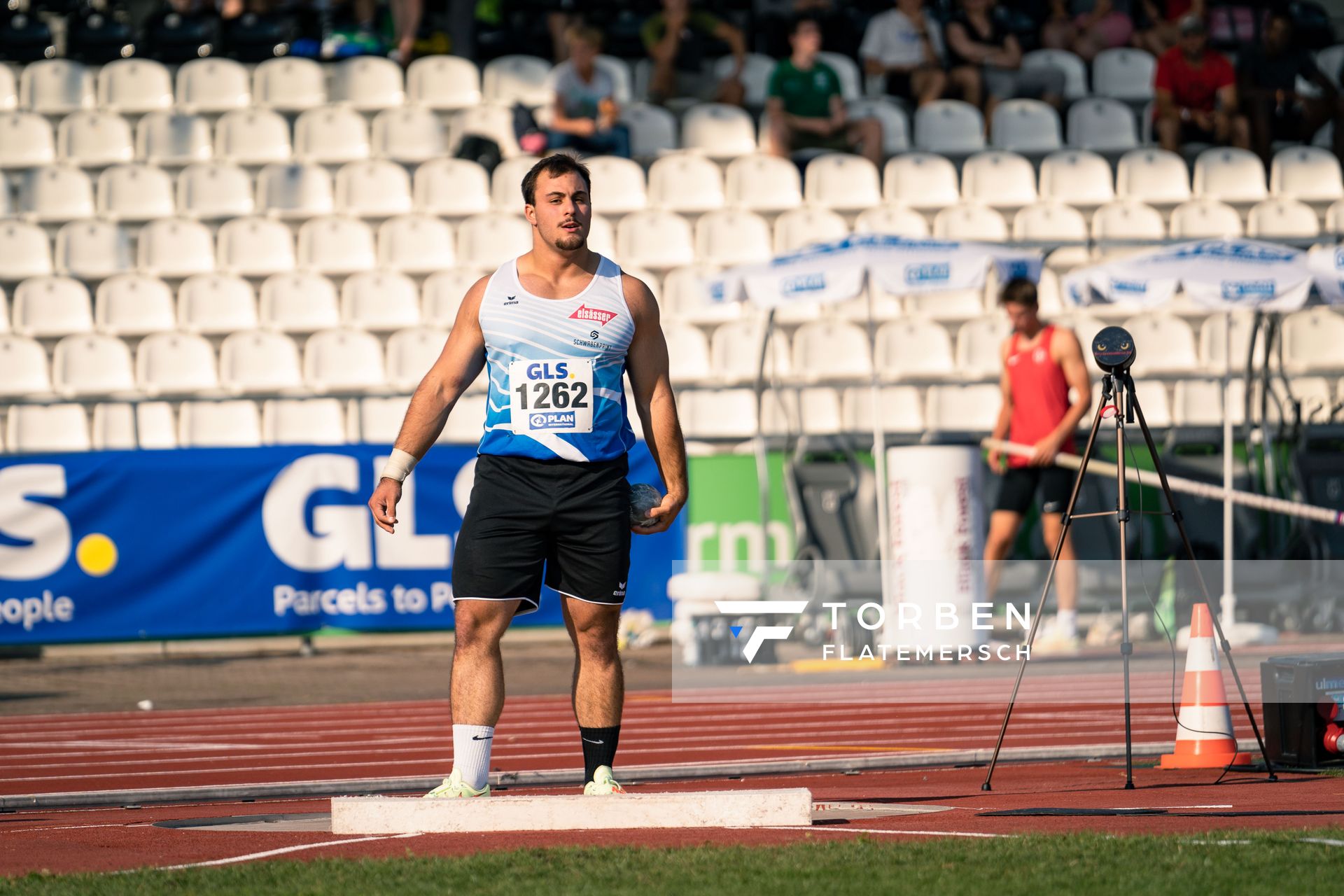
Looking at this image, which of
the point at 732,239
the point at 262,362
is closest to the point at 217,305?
the point at 262,362

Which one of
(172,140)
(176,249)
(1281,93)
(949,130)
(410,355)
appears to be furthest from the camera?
(1281,93)

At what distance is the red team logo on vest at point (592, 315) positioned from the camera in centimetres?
608

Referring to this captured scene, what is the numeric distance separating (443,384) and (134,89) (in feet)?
47.3

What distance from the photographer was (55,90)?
19.4m

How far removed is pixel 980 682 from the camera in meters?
11.8

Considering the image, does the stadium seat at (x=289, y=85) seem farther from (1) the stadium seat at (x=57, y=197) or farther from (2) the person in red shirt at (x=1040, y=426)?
(2) the person in red shirt at (x=1040, y=426)

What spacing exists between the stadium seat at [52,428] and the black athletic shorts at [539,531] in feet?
35.4

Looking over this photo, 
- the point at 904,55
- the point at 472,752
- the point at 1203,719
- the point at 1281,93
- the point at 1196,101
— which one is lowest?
the point at 1203,719

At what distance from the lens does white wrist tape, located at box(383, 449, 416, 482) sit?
6160 millimetres

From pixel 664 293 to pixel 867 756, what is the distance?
32.6 ft

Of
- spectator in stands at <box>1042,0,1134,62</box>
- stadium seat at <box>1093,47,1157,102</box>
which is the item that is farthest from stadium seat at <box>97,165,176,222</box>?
stadium seat at <box>1093,47,1157,102</box>

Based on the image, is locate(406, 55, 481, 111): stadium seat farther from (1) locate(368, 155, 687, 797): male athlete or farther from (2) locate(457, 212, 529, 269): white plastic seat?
(1) locate(368, 155, 687, 797): male athlete

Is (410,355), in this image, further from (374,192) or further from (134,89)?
(134,89)

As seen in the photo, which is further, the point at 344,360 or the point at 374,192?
the point at 374,192
